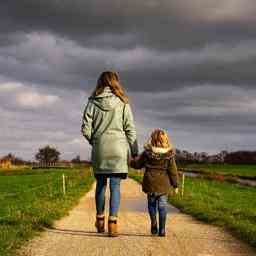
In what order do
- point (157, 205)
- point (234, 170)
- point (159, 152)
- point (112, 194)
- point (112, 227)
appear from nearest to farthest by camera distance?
point (112, 227), point (112, 194), point (159, 152), point (157, 205), point (234, 170)

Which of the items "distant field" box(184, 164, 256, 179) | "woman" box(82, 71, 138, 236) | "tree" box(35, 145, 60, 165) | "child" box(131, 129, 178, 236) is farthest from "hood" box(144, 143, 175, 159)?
"tree" box(35, 145, 60, 165)

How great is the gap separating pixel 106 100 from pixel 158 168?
4.33 ft

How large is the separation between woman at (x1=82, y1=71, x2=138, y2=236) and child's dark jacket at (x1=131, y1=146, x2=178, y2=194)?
0.33m

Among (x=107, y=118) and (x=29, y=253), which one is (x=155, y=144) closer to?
(x=107, y=118)

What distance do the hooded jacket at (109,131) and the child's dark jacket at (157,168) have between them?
35 cm

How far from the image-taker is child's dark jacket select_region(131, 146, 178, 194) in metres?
8.66

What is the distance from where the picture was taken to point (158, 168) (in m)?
8.71

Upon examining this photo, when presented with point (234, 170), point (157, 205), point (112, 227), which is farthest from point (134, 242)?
point (234, 170)

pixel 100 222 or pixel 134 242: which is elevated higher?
pixel 100 222

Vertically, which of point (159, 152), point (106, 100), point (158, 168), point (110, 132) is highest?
point (106, 100)

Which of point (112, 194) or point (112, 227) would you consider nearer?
point (112, 227)

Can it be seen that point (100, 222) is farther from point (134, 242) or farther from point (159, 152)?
point (159, 152)

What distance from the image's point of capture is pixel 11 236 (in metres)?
7.75

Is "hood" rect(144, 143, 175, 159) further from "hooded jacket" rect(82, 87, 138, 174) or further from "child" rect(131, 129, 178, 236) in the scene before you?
"hooded jacket" rect(82, 87, 138, 174)
